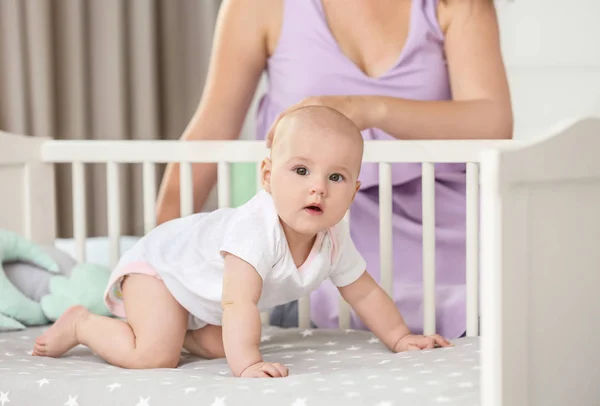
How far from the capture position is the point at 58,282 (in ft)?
5.05

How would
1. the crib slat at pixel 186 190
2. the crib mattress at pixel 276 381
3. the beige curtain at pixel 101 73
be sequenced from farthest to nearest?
the beige curtain at pixel 101 73 → the crib slat at pixel 186 190 → the crib mattress at pixel 276 381

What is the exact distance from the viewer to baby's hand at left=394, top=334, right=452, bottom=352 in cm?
127

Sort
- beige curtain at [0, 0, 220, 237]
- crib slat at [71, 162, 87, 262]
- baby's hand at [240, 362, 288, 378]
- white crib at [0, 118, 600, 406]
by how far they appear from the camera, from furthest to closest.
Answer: beige curtain at [0, 0, 220, 237] → crib slat at [71, 162, 87, 262] → baby's hand at [240, 362, 288, 378] → white crib at [0, 118, 600, 406]

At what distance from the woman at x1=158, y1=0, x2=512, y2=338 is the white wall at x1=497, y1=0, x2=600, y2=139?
1.03 m

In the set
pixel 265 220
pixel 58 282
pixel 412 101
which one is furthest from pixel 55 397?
pixel 412 101

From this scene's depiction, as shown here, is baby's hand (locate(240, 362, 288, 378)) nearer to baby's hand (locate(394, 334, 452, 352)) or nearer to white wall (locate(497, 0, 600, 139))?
baby's hand (locate(394, 334, 452, 352))

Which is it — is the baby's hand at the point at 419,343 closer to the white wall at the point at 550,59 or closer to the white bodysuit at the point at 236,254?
the white bodysuit at the point at 236,254

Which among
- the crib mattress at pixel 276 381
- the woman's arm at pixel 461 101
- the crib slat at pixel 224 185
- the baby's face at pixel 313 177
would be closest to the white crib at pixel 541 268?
the crib mattress at pixel 276 381

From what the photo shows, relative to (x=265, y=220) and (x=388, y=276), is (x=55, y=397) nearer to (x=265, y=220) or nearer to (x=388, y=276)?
(x=265, y=220)

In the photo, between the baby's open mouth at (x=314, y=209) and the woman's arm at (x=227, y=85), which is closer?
the baby's open mouth at (x=314, y=209)

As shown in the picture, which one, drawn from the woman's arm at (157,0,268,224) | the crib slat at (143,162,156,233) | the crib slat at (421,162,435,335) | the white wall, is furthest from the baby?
the white wall

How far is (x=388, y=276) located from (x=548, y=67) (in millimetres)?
1390

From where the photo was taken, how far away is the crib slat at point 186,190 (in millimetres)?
1546

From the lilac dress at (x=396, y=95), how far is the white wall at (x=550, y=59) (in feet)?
3.47
